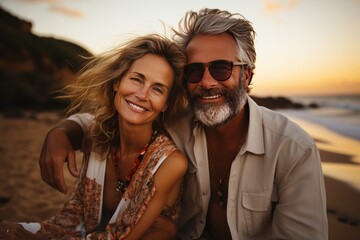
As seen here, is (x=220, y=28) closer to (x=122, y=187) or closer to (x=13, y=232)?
(x=122, y=187)

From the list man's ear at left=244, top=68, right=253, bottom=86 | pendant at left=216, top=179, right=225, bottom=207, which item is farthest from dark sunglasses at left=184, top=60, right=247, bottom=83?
pendant at left=216, top=179, right=225, bottom=207

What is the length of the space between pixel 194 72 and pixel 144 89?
564 millimetres

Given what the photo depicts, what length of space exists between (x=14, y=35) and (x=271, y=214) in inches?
1120

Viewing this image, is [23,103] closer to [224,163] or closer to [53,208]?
[53,208]

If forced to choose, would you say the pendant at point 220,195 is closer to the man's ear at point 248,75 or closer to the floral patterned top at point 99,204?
the floral patterned top at point 99,204

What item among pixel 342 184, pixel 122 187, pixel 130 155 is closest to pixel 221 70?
pixel 130 155

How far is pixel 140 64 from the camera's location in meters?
2.63

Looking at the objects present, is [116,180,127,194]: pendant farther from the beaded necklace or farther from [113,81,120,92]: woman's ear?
[113,81,120,92]: woman's ear

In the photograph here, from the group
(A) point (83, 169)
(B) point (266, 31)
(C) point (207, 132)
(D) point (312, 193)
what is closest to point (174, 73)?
(C) point (207, 132)

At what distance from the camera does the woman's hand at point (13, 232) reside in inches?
84.6

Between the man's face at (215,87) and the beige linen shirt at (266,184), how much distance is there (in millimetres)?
207

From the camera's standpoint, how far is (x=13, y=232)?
86.2 inches

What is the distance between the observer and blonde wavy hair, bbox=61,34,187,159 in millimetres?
2691

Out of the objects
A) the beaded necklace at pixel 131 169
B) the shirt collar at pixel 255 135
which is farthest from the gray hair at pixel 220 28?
the beaded necklace at pixel 131 169
